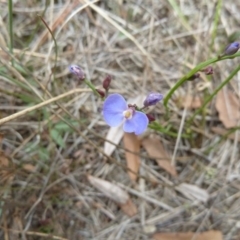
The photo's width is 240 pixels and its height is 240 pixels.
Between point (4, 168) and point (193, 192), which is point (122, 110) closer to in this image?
point (4, 168)

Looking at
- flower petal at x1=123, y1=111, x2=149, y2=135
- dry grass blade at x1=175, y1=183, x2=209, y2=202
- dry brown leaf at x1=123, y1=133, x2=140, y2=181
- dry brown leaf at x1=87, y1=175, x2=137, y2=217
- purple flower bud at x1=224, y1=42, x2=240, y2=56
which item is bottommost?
dry brown leaf at x1=87, y1=175, x2=137, y2=217

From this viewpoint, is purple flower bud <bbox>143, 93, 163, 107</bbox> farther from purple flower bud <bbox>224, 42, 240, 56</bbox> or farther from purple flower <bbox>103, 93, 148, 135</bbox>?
purple flower bud <bbox>224, 42, 240, 56</bbox>

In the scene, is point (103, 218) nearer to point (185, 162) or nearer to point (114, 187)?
point (114, 187)

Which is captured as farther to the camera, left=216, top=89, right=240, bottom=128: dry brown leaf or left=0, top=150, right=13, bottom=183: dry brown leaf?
left=216, top=89, right=240, bottom=128: dry brown leaf

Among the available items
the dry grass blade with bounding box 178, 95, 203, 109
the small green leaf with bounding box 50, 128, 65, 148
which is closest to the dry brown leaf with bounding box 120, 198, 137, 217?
the small green leaf with bounding box 50, 128, 65, 148

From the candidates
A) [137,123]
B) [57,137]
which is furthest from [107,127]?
[137,123]
